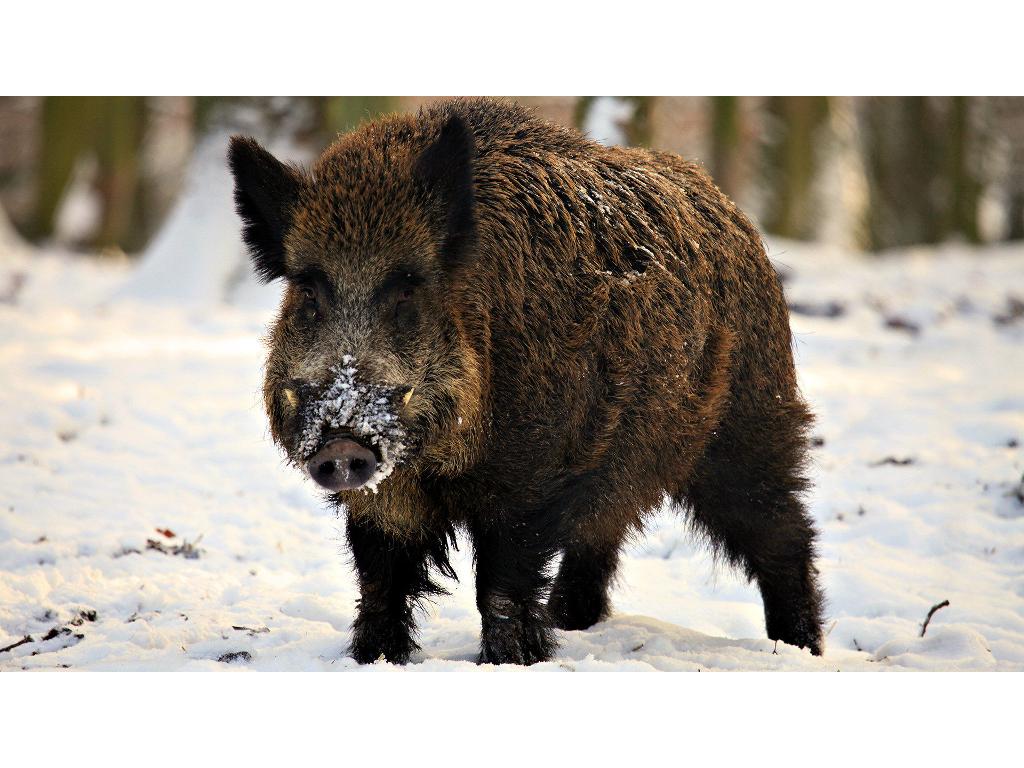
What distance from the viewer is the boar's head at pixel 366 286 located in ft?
11.9

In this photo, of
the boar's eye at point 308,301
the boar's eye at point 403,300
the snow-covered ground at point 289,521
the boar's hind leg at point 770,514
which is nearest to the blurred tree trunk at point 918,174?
the snow-covered ground at point 289,521

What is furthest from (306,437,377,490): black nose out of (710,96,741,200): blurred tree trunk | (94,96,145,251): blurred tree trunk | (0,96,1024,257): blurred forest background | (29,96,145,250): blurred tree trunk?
(710,96,741,200): blurred tree trunk

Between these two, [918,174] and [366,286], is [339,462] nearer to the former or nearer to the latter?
[366,286]

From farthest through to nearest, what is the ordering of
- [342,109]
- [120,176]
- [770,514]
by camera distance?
1. [120,176]
2. [342,109]
3. [770,514]

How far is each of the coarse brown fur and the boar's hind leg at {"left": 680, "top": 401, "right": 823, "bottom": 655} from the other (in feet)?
0.08

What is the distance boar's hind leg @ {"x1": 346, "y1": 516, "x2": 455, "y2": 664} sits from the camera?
427cm

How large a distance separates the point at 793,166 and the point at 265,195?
10.3m

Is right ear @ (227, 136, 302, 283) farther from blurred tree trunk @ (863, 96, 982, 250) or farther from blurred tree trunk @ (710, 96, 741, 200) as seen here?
blurred tree trunk @ (863, 96, 982, 250)

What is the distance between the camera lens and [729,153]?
1232 cm

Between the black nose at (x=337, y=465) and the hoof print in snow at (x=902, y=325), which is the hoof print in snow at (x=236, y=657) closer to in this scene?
the black nose at (x=337, y=465)

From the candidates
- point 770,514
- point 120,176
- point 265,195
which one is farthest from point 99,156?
point 770,514

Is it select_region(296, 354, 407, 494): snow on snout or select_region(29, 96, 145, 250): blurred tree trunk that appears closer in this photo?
select_region(296, 354, 407, 494): snow on snout

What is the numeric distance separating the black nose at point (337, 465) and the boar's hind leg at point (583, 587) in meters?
1.87
